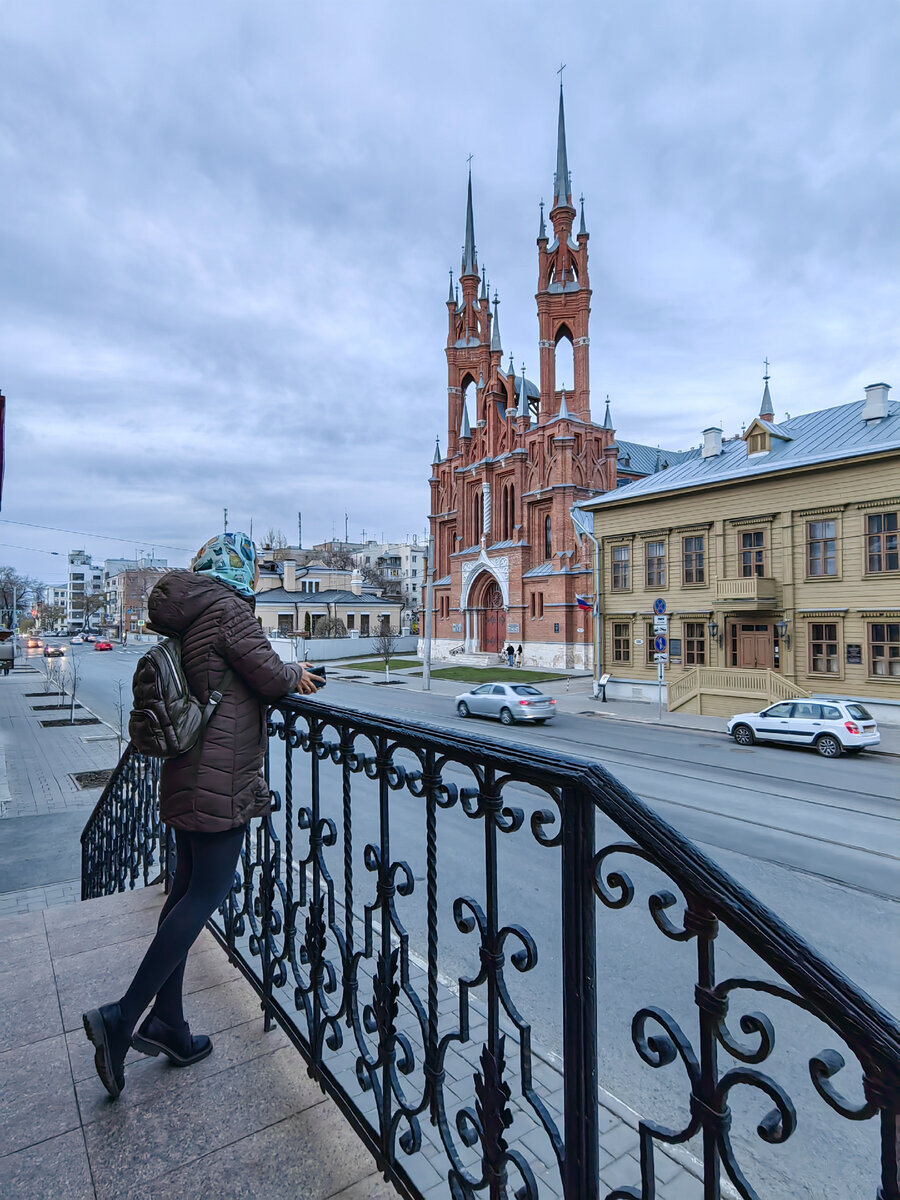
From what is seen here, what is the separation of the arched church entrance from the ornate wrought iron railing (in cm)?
3627

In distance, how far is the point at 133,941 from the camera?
320cm

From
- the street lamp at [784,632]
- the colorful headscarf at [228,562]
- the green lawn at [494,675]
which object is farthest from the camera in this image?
the green lawn at [494,675]

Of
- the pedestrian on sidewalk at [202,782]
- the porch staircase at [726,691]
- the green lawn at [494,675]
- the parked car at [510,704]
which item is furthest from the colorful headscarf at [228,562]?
the green lawn at [494,675]

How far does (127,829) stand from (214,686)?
325 cm

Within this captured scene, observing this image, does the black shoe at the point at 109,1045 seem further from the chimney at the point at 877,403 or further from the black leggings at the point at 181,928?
the chimney at the point at 877,403

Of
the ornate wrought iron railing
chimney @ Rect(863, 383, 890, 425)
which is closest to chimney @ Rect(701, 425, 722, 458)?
chimney @ Rect(863, 383, 890, 425)

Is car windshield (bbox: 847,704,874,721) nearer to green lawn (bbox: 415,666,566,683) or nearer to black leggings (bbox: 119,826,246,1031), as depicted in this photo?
black leggings (bbox: 119,826,246,1031)

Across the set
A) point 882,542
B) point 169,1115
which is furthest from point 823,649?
point 169,1115

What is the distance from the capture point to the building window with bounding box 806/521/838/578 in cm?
1917

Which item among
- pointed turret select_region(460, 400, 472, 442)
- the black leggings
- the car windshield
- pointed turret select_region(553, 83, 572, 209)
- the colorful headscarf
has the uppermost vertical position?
pointed turret select_region(553, 83, 572, 209)

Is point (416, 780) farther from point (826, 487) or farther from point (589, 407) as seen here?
point (589, 407)

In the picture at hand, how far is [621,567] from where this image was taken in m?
25.2

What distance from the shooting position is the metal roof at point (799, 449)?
18.5m

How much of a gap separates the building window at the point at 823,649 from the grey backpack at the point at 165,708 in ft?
68.7
